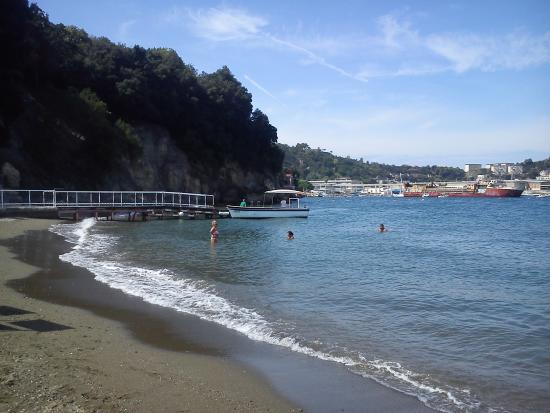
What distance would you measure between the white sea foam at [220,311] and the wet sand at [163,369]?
0.33 m

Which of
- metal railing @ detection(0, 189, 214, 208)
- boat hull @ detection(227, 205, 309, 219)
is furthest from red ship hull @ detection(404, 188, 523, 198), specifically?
metal railing @ detection(0, 189, 214, 208)

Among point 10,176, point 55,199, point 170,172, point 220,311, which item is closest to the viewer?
point 220,311

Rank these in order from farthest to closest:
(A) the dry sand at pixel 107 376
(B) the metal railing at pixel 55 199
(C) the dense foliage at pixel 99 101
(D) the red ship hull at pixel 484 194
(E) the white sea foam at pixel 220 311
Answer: (D) the red ship hull at pixel 484 194 < (C) the dense foliage at pixel 99 101 < (B) the metal railing at pixel 55 199 < (E) the white sea foam at pixel 220 311 < (A) the dry sand at pixel 107 376

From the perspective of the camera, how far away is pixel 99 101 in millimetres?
61281

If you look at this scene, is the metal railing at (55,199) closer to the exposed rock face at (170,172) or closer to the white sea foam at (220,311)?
the exposed rock face at (170,172)

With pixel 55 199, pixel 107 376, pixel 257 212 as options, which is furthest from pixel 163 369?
pixel 257 212

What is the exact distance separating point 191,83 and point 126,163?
94.6 feet

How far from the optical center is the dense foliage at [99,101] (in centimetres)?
4866

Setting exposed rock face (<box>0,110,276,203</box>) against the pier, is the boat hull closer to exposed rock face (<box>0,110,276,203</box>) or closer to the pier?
the pier

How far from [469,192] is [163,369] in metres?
181

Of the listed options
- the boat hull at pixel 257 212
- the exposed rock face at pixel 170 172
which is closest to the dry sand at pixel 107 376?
the boat hull at pixel 257 212

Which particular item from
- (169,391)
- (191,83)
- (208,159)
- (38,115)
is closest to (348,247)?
(169,391)

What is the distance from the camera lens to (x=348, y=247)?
27484 mm

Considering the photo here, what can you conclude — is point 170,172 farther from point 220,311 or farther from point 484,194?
point 484,194
